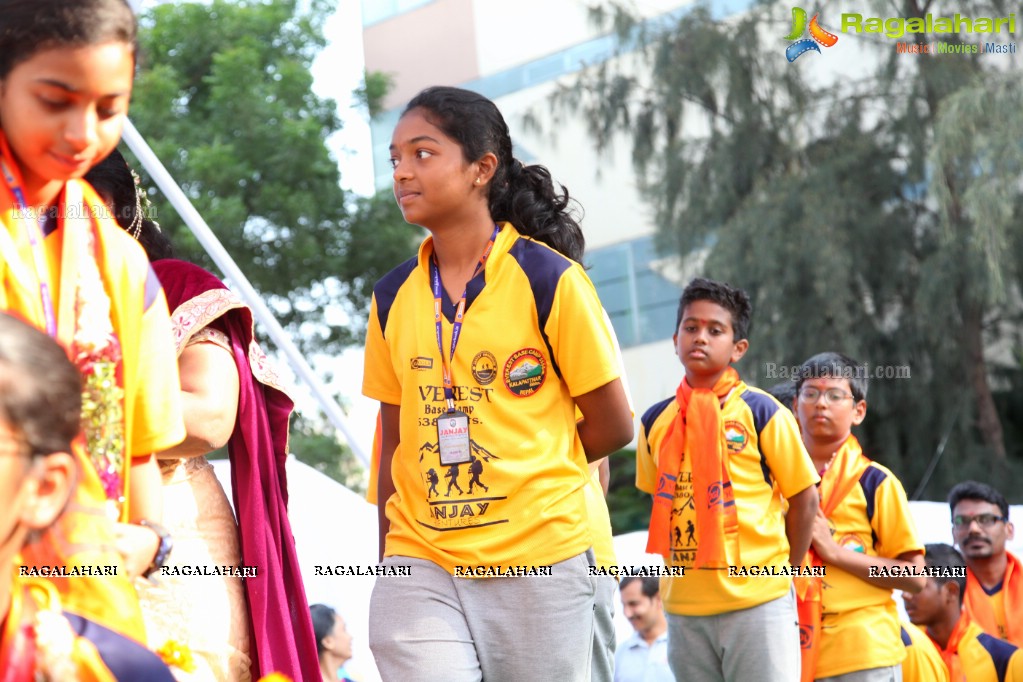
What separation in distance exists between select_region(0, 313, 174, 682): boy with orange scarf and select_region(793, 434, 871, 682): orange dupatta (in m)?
4.14

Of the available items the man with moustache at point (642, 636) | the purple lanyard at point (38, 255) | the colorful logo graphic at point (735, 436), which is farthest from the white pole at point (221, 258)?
the purple lanyard at point (38, 255)

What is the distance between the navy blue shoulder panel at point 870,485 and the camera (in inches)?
228

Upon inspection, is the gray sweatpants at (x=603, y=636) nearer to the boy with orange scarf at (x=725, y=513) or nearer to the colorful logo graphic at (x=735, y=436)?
the boy with orange scarf at (x=725, y=513)

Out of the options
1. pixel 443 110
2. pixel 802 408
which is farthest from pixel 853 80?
pixel 443 110

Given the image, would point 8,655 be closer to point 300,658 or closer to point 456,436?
point 300,658

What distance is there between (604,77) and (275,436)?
1508 cm

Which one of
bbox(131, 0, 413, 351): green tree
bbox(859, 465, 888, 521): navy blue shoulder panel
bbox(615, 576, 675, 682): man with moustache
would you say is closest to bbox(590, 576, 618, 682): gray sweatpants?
bbox(859, 465, 888, 521): navy blue shoulder panel

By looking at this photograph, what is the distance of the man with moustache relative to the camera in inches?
320

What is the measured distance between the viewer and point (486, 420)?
3.50 metres

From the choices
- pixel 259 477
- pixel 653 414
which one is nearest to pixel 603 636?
pixel 259 477

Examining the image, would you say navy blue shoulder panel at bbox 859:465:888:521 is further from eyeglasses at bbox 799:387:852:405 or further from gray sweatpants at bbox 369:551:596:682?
gray sweatpants at bbox 369:551:596:682

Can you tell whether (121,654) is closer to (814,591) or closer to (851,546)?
(814,591)

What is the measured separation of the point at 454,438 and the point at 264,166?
16064 mm

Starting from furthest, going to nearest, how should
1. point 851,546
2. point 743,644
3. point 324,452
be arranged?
point 324,452
point 851,546
point 743,644
